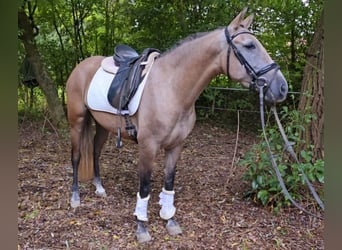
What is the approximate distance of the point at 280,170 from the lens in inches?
110

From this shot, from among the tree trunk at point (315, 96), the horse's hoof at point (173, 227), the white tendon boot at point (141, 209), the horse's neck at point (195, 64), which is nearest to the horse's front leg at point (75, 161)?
the white tendon boot at point (141, 209)

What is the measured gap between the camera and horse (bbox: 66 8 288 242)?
7.04ft

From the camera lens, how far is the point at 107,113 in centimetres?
283

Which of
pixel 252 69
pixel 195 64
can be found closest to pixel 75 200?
pixel 195 64

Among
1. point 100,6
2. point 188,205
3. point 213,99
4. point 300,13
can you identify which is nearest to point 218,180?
point 188,205

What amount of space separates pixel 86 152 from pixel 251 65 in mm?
1802

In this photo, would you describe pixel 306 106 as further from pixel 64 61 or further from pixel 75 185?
pixel 64 61

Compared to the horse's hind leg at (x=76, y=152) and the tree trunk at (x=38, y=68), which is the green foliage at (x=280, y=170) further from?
the tree trunk at (x=38, y=68)

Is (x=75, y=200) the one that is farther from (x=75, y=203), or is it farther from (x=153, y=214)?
(x=153, y=214)

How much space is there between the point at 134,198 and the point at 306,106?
5.49ft

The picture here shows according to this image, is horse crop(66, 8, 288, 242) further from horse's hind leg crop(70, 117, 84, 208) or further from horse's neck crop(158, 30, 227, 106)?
horse's hind leg crop(70, 117, 84, 208)

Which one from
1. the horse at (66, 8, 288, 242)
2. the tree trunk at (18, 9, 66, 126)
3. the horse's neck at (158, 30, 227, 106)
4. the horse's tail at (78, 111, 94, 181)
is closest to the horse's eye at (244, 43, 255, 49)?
the horse at (66, 8, 288, 242)

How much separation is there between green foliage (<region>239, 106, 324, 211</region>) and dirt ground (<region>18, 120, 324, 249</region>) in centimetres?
12
